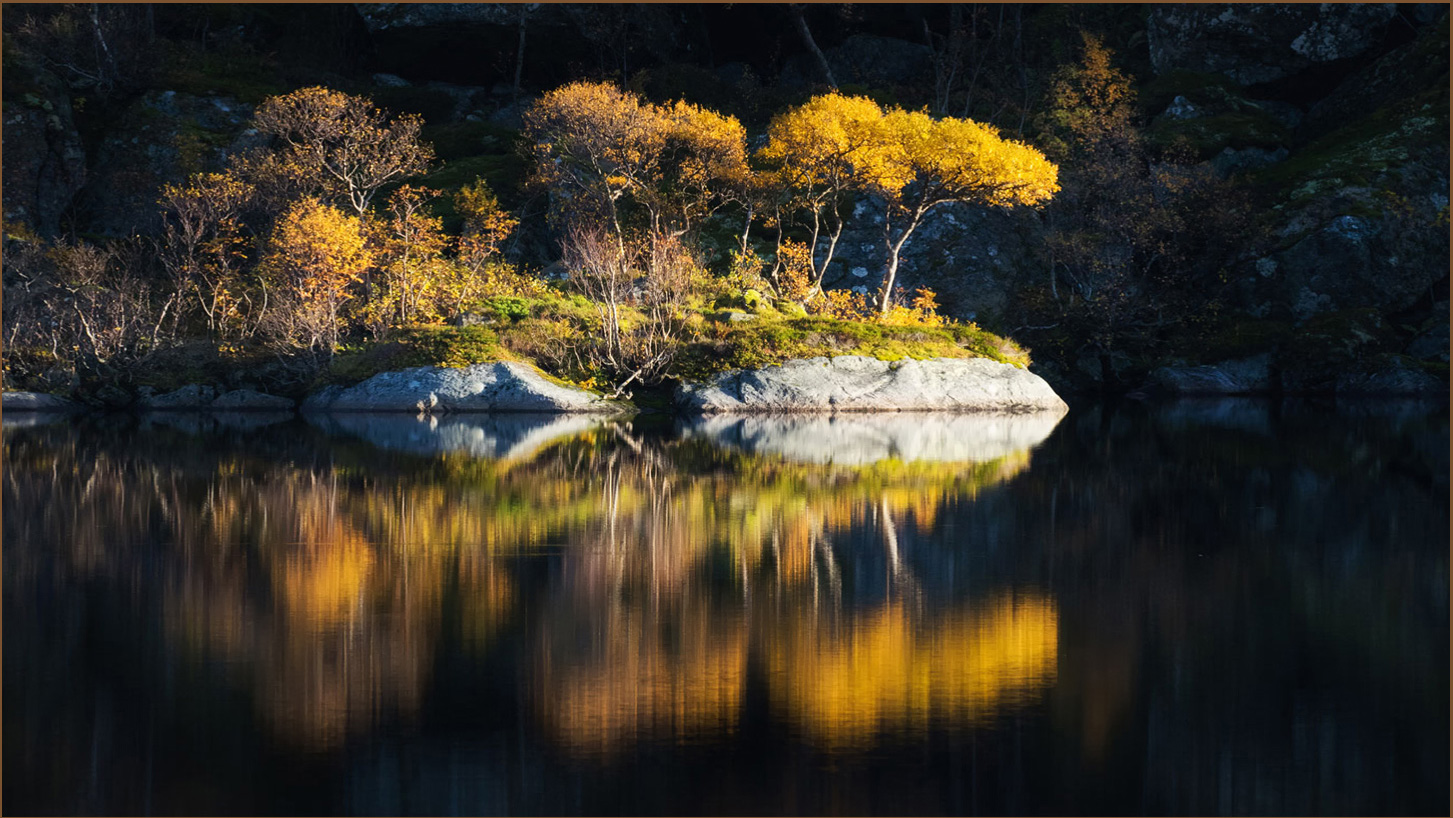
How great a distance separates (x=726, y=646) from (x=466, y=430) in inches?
894

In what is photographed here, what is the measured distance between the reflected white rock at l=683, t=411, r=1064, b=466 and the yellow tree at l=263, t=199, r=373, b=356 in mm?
13851

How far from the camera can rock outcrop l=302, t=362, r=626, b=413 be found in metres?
38.4

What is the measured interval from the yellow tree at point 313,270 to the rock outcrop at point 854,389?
40.2ft

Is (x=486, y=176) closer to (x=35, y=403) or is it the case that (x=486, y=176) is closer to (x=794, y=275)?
(x=794, y=275)

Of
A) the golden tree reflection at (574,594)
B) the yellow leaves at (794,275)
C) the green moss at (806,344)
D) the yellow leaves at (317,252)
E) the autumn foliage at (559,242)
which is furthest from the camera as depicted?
the yellow leaves at (794,275)

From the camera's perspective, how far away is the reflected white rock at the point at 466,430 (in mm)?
25953

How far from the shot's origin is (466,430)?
102 feet

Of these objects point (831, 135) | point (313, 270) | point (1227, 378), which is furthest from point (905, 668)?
point (1227, 378)

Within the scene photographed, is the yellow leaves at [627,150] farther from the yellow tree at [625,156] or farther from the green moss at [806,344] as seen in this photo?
the green moss at [806,344]

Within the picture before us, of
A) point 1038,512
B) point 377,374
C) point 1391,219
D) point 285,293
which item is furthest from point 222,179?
point 1391,219

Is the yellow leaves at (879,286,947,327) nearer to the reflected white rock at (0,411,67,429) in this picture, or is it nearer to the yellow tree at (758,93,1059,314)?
the yellow tree at (758,93,1059,314)

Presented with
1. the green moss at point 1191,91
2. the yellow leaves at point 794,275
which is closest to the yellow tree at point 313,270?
the yellow leaves at point 794,275

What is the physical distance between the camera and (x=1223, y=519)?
52.5 feet

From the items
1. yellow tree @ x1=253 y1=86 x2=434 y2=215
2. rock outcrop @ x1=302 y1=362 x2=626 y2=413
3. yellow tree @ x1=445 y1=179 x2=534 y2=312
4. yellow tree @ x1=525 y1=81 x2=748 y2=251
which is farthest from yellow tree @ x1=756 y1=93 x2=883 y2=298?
yellow tree @ x1=253 y1=86 x2=434 y2=215
